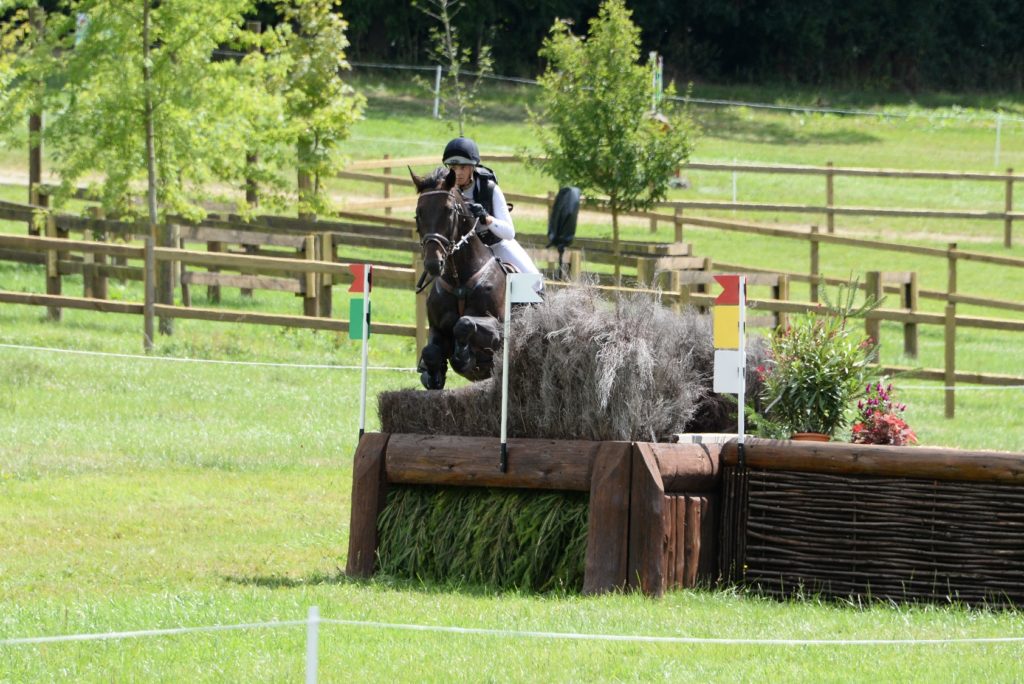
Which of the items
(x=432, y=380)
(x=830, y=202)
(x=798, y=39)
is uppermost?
(x=798, y=39)

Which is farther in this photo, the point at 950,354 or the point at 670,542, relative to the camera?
the point at 950,354

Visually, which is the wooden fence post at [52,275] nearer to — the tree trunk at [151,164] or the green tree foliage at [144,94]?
the green tree foliage at [144,94]

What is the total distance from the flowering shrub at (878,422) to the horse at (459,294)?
2373 mm

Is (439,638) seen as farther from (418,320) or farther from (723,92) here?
(723,92)

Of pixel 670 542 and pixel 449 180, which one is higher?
pixel 449 180

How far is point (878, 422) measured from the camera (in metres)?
9.76

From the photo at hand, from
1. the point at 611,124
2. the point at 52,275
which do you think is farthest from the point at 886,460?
the point at 611,124

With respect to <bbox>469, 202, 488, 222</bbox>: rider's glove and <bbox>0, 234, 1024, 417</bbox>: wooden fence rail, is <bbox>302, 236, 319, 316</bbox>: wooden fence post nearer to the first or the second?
<bbox>0, 234, 1024, 417</bbox>: wooden fence rail

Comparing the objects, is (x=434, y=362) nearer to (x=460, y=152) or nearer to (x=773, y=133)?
(x=460, y=152)

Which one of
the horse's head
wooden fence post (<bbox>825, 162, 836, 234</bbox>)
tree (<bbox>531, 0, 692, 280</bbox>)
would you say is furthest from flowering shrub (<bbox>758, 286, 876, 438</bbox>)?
wooden fence post (<bbox>825, 162, 836, 234</bbox>)

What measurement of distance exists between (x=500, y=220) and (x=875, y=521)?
3491 millimetres

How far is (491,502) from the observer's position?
981 cm

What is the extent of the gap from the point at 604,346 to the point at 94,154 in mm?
14474

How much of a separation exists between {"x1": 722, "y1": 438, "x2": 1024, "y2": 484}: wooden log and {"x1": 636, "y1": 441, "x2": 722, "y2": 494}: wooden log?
230 mm
